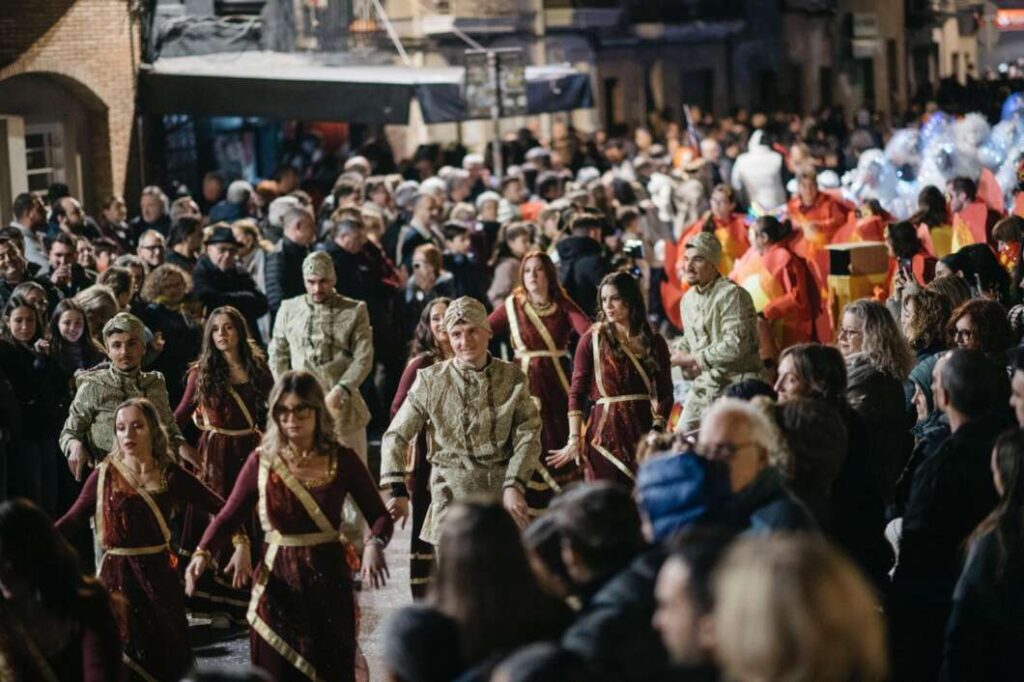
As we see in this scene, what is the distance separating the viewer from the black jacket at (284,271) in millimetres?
15898

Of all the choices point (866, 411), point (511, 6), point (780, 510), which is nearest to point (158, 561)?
point (866, 411)

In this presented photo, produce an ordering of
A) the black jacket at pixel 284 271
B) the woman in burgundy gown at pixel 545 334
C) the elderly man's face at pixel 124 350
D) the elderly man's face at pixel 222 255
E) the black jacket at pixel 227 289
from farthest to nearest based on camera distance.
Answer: the black jacket at pixel 284 271, the elderly man's face at pixel 222 255, the black jacket at pixel 227 289, the woman in burgundy gown at pixel 545 334, the elderly man's face at pixel 124 350

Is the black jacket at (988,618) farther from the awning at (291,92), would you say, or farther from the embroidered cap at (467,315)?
the awning at (291,92)

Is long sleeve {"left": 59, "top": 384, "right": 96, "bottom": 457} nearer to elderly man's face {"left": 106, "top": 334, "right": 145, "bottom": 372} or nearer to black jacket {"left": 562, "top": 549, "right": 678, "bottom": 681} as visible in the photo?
elderly man's face {"left": 106, "top": 334, "right": 145, "bottom": 372}

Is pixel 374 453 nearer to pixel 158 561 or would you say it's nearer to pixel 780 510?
pixel 158 561

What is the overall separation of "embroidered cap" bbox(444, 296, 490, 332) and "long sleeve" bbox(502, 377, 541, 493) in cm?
36

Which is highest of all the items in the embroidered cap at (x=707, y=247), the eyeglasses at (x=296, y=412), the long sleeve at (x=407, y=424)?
the embroidered cap at (x=707, y=247)

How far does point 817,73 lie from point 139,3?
3419 centimetres

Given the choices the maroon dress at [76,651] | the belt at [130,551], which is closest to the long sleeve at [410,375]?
the belt at [130,551]

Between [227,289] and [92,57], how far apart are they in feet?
33.1

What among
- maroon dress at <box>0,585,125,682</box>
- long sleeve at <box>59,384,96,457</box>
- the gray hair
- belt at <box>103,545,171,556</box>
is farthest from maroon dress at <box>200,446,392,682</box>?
the gray hair

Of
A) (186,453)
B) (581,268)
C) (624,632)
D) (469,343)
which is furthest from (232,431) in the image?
(624,632)

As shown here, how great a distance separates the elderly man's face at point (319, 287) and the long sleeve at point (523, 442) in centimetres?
286

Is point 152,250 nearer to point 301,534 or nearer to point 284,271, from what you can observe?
point 284,271
